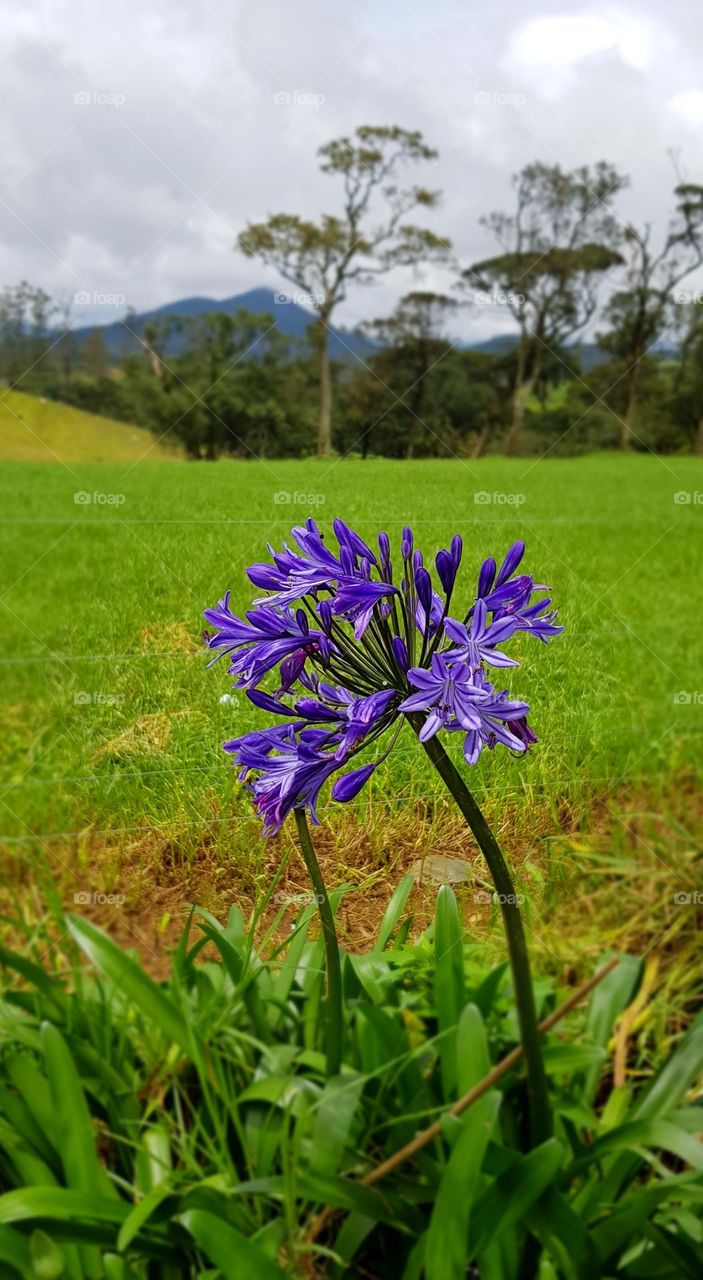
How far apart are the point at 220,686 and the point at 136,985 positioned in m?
0.47

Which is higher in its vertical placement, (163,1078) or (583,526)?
(583,526)

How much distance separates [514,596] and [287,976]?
799mm

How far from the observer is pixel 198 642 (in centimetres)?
149

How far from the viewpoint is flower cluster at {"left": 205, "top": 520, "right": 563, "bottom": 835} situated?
1051 mm

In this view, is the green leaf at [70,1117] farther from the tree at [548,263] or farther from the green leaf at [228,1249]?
the tree at [548,263]

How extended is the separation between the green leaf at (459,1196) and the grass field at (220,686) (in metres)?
0.46

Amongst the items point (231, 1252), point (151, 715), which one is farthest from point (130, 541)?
point (231, 1252)

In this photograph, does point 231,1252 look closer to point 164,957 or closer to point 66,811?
point 164,957

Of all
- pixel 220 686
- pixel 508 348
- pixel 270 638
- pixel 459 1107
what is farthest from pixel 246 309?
pixel 459 1107

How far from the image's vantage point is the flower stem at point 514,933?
1049mm

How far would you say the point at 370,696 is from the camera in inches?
44.1

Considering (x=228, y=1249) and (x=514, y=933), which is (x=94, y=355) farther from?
(x=228, y=1249)

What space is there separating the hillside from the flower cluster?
1.85 feet

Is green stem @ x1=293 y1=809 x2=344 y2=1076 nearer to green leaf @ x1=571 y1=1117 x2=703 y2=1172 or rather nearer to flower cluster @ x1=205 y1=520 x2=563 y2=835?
flower cluster @ x1=205 y1=520 x2=563 y2=835
